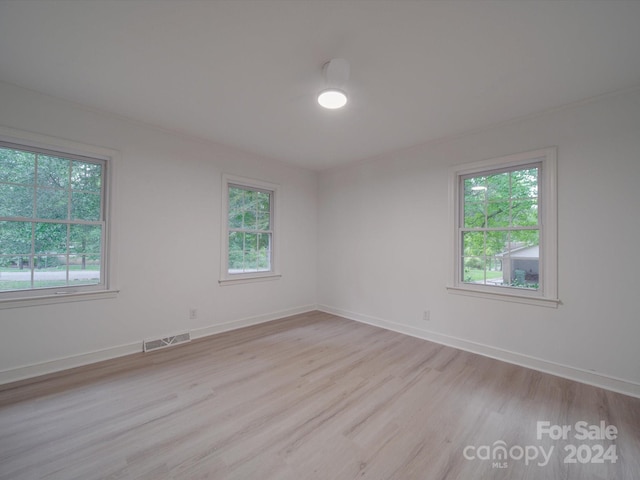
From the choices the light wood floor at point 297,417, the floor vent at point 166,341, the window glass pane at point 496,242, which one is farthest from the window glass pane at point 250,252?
the window glass pane at point 496,242

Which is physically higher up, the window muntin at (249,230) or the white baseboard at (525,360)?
the window muntin at (249,230)

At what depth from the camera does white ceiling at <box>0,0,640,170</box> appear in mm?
1615

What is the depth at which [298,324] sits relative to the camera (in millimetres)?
4180

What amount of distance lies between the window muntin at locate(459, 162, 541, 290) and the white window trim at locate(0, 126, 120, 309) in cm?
414

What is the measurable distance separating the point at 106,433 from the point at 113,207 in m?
2.17

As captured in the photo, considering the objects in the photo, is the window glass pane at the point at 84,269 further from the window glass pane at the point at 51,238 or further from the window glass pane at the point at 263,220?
the window glass pane at the point at 263,220

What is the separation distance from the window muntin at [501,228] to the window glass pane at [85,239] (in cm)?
428

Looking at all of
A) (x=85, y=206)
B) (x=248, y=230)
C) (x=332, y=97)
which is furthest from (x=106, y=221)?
(x=332, y=97)

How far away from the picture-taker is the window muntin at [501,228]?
9.59 ft

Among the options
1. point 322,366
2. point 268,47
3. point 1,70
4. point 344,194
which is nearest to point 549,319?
point 322,366

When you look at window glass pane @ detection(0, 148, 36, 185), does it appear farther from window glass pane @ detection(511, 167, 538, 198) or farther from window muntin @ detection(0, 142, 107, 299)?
window glass pane @ detection(511, 167, 538, 198)

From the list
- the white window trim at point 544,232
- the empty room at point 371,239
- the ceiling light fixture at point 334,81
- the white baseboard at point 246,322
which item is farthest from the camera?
the white baseboard at point 246,322

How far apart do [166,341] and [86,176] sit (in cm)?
207

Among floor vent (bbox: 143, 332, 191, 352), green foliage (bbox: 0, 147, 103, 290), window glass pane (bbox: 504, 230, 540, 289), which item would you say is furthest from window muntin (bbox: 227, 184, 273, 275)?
window glass pane (bbox: 504, 230, 540, 289)
